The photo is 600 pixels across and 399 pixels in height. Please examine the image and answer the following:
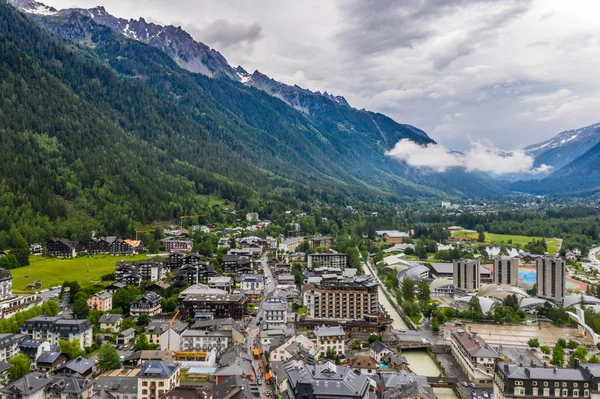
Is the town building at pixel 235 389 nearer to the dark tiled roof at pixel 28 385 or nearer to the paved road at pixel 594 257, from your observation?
the dark tiled roof at pixel 28 385

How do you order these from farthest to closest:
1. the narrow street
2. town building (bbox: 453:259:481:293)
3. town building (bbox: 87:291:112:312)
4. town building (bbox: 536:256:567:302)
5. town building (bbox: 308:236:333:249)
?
town building (bbox: 308:236:333:249), town building (bbox: 453:259:481:293), town building (bbox: 536:256:567:302), town building (bbox: 87:291:112:312), the narrow street

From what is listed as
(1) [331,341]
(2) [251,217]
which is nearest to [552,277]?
(1) [331,341]

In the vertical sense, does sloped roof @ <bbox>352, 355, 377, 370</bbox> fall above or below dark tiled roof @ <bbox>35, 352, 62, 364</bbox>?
below

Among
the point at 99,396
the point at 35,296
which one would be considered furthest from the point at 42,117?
the point at 99,396

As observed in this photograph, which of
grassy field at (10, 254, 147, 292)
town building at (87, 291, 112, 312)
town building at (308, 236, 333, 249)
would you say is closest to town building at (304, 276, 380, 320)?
town building at (87, 291, 112, 312)

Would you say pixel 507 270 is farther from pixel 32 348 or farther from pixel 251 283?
pixel 32 348

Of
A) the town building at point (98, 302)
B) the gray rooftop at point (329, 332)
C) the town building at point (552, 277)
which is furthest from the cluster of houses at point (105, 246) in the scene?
the town building at point (552, 277)

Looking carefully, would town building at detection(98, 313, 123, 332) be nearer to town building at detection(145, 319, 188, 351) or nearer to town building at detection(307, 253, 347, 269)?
town building at detection(145, 319, 188, 351)

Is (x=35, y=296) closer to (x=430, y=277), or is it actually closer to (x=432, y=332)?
(x=432, y=332)
